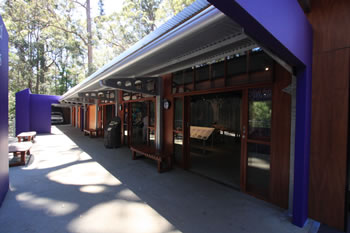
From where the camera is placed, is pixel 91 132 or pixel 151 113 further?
pixel 91 132

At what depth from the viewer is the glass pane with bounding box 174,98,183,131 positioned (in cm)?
455

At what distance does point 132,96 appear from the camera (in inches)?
261

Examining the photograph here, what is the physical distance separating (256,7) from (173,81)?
3609 millimetres

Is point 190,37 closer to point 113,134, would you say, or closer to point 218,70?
point 218,70

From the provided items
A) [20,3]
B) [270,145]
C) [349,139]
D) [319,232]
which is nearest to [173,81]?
[270,145]

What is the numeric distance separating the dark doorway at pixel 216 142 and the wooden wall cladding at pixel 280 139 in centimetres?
90

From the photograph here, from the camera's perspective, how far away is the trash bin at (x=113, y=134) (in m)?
6.77

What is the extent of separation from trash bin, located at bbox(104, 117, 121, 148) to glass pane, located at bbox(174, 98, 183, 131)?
10.6 feet

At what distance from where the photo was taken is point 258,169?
3072mm

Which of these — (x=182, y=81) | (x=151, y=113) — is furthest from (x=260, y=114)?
(x=151, y=113)

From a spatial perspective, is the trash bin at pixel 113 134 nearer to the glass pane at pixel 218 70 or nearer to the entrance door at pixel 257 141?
the glass pane at pixel 218 70

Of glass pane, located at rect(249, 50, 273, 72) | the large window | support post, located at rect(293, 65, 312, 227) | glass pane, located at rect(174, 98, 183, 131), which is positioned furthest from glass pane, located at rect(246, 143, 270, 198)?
glass pane, located at rect(174, 98, 183, 131)

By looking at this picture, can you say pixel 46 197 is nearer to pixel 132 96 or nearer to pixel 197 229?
pixel 197 229

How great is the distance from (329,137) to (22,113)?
13.3 m
